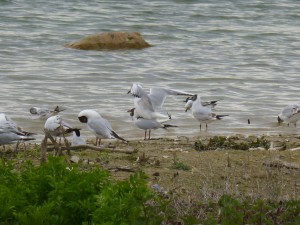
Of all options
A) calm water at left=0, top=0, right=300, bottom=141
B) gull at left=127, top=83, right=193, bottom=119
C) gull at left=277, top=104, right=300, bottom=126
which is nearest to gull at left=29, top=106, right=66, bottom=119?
calm water at left=0, top=0, right=300, bottom=141

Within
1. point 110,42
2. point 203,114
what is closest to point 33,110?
point 203,114

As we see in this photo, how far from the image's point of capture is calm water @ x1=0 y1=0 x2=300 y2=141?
13.7 metres

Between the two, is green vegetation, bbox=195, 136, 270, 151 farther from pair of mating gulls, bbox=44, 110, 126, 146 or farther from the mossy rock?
the mossy rock

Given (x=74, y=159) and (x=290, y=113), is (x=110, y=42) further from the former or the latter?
(x=74, y=159)

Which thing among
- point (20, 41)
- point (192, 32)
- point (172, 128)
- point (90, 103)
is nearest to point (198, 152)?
point (172, 128)

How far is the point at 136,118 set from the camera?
37.8ft

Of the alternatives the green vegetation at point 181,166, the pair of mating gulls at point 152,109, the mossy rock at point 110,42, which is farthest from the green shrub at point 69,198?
the mossy rock at point 110,42

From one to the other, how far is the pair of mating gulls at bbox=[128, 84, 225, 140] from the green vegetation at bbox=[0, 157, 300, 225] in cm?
607

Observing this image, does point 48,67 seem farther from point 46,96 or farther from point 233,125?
point 233,125

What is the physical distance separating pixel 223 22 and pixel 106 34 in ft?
16.5

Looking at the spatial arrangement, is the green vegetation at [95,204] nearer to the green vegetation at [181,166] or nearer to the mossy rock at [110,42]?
the green vegetation at [181,166]

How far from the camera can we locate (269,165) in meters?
7.77

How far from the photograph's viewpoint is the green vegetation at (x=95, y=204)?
470 centimetres

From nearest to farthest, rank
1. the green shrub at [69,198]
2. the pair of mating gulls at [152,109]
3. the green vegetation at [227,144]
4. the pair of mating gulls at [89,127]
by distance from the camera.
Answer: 1. the green shrub at [69,198]
2. the green vegetation at [227,144]
3. the pair of mating gulls at [89,127]
4. the pair of mating gulls at [152,109]
